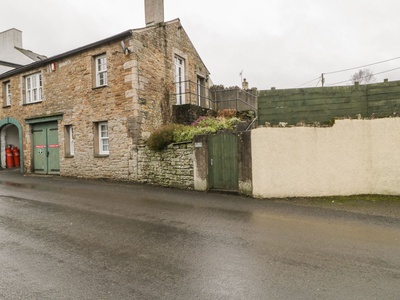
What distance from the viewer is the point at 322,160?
8.75 m

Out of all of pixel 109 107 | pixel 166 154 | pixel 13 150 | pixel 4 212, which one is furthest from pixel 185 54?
pixel 13 150

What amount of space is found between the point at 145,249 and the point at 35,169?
49.4ft

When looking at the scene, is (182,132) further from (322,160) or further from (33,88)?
(33,88)

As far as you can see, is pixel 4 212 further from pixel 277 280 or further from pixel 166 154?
pixel 277 280

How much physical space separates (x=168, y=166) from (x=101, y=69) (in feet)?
21.7

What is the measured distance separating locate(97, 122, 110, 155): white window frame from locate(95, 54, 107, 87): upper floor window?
2043 mm

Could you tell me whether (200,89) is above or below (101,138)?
above

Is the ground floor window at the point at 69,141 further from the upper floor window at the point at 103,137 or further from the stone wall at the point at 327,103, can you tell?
the stone wall at the point at 327,103

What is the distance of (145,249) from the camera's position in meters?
4.56

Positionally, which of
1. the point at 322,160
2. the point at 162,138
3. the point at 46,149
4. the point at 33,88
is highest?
the point at 33,88

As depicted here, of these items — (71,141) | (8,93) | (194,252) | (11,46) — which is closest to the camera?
(194,252)

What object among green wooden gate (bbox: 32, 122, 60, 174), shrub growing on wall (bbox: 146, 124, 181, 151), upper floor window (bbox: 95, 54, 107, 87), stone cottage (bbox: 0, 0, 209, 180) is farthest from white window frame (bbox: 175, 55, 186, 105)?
green wooden gate (bbox: 32, 122, 60, 174)

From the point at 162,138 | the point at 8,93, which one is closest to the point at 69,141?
the point at 162,138

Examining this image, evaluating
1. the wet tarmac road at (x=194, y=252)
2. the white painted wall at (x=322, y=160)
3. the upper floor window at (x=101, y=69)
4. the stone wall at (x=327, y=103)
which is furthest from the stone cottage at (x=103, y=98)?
the white painted wall at (x=322, y=160)
